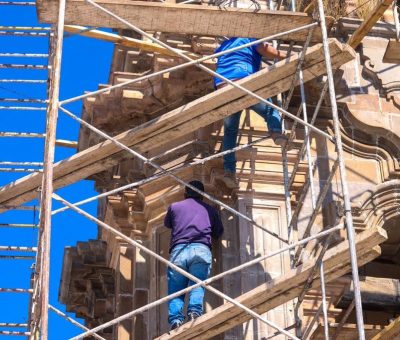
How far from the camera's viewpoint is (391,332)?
56.2ft

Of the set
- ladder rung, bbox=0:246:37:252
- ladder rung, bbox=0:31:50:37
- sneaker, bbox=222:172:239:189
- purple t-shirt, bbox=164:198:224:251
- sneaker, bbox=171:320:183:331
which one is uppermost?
ladder rung, bbox=0:31:50:37

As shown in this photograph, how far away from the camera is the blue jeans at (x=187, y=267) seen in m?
17.1

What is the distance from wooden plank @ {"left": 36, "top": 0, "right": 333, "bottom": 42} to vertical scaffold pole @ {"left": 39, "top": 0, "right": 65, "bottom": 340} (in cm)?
37

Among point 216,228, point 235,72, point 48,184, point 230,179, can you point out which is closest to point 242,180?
point 230,179

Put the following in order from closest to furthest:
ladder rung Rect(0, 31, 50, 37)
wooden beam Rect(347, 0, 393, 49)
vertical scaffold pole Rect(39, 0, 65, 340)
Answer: vertical scaffold pole Rect(39, 0, 65, 340)
ladder rung Rect(0, 31, 50, 37)
wooden beam Rect(347, 0, 393, 49)

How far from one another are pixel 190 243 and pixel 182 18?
2303 mm

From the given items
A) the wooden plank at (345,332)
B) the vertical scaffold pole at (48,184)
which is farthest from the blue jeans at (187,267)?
the vertical scaffold pole at (48,184)

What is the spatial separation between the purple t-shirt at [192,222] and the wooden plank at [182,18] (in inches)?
76.1

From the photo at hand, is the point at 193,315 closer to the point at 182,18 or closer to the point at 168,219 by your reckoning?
the point at 168,219

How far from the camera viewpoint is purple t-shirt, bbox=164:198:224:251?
17734 mm

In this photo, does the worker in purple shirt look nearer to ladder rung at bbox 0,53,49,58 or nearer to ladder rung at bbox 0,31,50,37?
ladder rung at bbox 0,53,49,58

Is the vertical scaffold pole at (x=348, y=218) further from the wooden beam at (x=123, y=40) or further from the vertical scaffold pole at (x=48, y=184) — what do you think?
the wooden beam at (x=123, y=40)

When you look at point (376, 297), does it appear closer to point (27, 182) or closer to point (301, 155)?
point (301, 155)

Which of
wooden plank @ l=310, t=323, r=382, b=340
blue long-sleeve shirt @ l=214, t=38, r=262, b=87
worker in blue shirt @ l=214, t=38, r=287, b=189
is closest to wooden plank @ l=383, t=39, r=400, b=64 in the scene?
worker in blue shirt @ l=214, t=38, r=287, b=189
